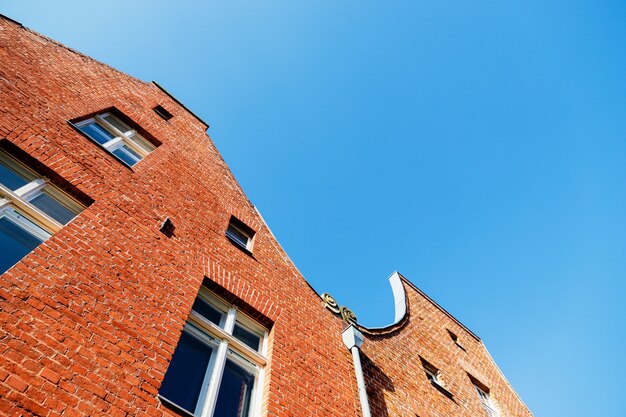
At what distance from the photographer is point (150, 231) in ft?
19.2

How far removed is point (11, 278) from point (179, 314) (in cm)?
183

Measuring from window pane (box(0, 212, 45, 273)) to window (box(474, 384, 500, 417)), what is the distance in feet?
37.3

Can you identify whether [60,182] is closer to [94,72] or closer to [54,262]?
[54,262]

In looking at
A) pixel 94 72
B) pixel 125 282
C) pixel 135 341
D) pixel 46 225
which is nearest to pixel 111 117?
pixel 94 72

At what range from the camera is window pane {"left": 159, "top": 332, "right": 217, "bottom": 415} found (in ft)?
14.3

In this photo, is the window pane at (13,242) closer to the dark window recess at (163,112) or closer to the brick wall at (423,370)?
the brick wall at (423,370)

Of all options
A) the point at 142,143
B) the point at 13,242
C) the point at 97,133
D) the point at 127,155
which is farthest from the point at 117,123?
the point at 13,242

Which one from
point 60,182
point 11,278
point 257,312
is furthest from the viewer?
point 257,312

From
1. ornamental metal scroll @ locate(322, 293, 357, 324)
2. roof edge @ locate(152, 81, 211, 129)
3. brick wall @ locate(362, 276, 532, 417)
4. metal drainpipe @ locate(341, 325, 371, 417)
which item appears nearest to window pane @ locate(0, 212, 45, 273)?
metal drainpipe @ locate(341, 325, 371, 417)

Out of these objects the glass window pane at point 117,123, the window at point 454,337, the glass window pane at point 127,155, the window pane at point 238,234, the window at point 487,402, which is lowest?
the window at point 487,402

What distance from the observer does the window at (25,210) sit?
14.2ft

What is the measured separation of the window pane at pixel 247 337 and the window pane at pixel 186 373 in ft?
2.42

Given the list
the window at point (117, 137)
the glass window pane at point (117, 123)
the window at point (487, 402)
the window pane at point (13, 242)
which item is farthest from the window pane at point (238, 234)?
the window at point (487, 402)

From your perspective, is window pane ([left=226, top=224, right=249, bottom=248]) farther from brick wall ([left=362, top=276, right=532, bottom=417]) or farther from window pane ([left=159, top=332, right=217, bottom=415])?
window pane ([left=159, top=332, right=217, bottom=415])
